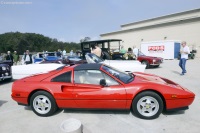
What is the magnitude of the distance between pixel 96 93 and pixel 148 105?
110 cm

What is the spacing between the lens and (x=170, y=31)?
28703mm

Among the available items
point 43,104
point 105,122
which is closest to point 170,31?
point 105,122

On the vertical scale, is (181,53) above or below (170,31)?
below

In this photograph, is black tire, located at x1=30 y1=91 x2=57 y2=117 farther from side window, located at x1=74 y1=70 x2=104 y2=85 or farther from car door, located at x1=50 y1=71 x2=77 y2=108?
side window, located at x1=74 y1=70 x2=104 y2=85

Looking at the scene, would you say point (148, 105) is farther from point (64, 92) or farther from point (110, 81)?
point (64, 92)

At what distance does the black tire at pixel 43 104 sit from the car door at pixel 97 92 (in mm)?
605

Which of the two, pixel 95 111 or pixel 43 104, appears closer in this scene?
pixel 43 104

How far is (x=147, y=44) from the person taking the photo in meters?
21.8

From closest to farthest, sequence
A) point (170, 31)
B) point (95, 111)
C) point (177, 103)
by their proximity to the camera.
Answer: point (177, 103) → point (95, 111) → point (170, 31)

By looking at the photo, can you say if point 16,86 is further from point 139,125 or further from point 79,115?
point 139,125

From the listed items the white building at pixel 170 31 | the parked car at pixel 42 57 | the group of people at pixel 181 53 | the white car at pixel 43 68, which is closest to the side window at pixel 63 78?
the white car at pixel 43 68

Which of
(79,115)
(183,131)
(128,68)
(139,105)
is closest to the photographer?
(183,131)

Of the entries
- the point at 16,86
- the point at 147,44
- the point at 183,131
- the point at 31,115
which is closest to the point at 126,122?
the point at 183,131

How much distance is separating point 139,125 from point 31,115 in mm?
2466
